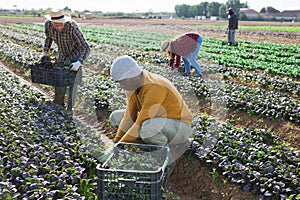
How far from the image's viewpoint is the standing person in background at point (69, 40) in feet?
22.0

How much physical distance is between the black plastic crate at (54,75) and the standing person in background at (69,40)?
12 centimetres

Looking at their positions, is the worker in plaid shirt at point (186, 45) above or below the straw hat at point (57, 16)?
below

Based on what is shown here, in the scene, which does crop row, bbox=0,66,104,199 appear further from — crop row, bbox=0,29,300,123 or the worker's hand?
crop row, bbox=0,29,300,123

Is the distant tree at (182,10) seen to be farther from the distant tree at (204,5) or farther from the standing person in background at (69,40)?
the standing person in background at (69,40)

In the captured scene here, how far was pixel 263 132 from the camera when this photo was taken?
600cm

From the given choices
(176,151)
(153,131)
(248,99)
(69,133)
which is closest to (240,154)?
(176,151)

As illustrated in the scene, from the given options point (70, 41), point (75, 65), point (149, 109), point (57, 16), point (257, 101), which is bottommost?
point (257, 101)

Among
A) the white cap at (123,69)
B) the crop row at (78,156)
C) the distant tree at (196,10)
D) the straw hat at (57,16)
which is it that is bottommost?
the crop row at (78,156)

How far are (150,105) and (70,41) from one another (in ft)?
10.6

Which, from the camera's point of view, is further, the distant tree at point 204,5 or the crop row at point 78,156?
the distant tree at point 204,5

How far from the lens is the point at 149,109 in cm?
432

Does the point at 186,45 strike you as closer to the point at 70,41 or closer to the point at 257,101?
the point at 257,101

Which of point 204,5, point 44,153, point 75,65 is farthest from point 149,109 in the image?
point 204,5

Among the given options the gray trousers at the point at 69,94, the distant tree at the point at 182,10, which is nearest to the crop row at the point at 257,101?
the gray trousers at the point at 69,94
